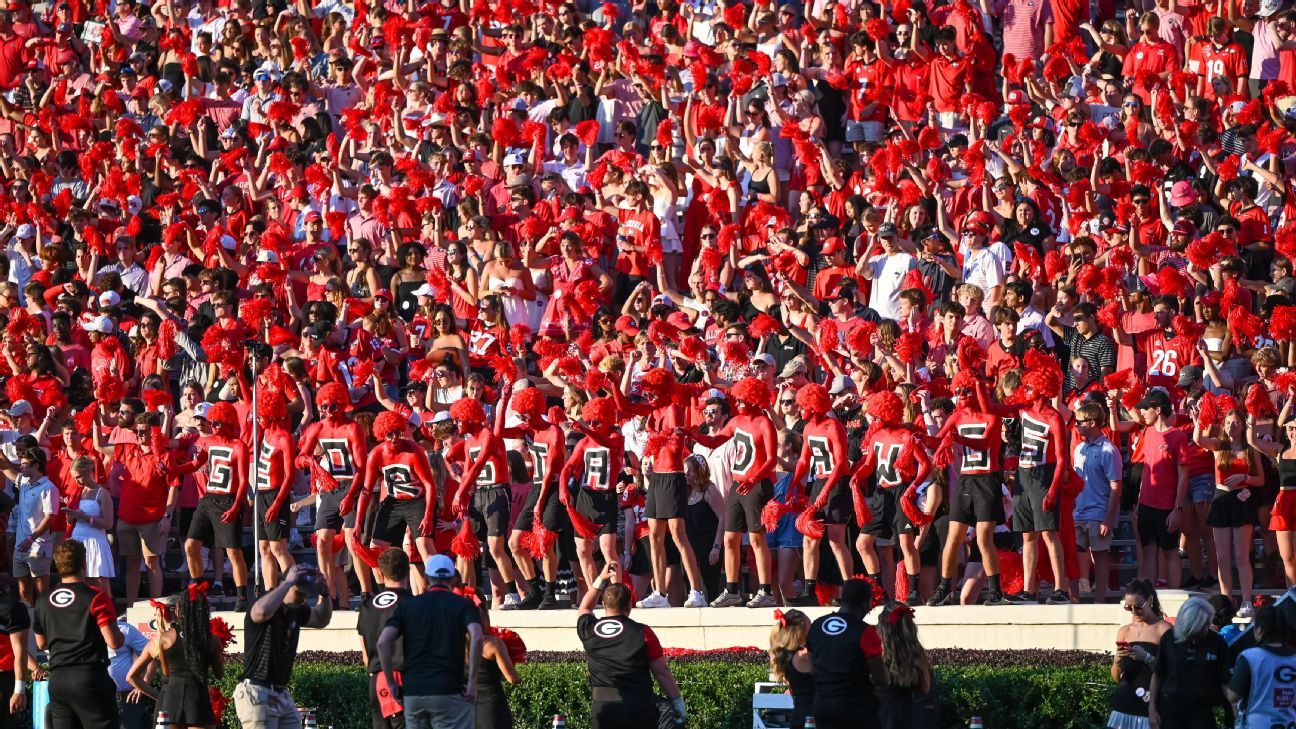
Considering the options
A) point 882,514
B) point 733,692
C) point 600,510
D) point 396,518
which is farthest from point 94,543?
point 882,514

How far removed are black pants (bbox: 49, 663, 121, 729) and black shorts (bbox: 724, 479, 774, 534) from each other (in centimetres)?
476

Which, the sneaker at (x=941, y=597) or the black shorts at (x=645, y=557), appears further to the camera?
the black shorts at (x=645, y=557)

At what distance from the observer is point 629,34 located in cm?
2170

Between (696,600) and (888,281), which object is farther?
(888,281)

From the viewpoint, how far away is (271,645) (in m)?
11.2

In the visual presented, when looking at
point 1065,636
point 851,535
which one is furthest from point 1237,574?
point 851,535

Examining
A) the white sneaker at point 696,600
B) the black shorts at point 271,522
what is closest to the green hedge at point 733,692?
the white sneaker at point 696,600

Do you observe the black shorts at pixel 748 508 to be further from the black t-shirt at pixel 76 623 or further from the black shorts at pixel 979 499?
the black t-shirt at pixel 76 623

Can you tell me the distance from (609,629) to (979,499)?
12.7ft

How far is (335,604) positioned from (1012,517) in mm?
5099

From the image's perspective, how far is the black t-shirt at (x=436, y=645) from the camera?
10578 mm

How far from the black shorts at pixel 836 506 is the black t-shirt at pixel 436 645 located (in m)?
4.38

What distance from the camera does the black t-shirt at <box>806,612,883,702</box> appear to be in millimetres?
10641

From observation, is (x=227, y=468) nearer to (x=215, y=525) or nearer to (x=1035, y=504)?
(x=215, y=525)
